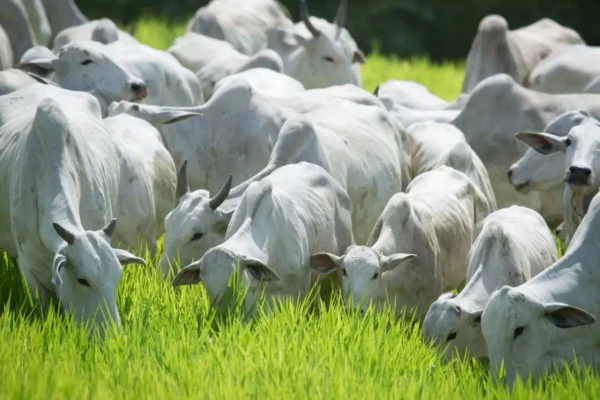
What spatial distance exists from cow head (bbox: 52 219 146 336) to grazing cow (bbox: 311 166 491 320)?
1128 mm

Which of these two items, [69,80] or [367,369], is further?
[69,80]

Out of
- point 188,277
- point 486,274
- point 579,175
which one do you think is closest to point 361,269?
point 486,274

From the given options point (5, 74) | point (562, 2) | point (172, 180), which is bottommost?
point (562, 2)

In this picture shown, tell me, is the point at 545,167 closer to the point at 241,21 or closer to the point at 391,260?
the point at 391,260

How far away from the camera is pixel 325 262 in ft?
20.3

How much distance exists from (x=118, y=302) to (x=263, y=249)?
0.72 metres

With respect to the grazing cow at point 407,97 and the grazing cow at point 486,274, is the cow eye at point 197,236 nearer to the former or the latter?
the grazing cow at point 486,274

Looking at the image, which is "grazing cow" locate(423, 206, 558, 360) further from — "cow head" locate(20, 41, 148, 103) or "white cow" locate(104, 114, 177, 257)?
"cow head" locate(20, 41, 148, 103)

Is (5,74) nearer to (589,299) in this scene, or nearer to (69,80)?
(69,80)

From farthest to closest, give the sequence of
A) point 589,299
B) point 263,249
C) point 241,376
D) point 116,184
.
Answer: point 116,184, point 263,249, point 589,299, point 241,376

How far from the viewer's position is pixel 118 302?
601cm

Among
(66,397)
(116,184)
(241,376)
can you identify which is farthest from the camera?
(116,184)

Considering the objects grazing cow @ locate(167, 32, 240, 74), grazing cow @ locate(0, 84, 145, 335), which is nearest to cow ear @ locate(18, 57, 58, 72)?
grazing cow @ locate(0, 84, 145, 335)

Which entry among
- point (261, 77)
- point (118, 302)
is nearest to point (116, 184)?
point (118, 302)
